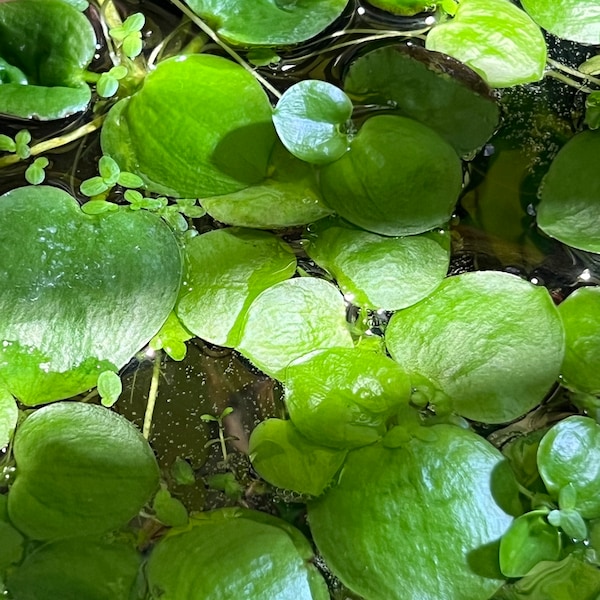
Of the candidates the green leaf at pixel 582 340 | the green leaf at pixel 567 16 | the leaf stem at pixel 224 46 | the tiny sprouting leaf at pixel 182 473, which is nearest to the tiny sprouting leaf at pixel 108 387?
the tiny sprouting leaf at pixel 182 473

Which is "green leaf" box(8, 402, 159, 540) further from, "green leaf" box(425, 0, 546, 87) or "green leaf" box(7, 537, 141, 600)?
"green leaf" box(425, 0, 546, 87)

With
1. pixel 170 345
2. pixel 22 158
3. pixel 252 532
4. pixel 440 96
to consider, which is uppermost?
pixel 440 96

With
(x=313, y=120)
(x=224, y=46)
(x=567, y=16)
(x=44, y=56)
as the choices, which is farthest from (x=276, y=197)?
(x=567, y=16)

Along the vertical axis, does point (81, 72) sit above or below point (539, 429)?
above

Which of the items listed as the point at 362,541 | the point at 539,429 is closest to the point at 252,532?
the point at 362,541

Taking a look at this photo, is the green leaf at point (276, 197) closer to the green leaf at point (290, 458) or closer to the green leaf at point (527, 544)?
the green leaf at point (290, 458)

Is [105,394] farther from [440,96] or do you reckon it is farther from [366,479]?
[440,96]
